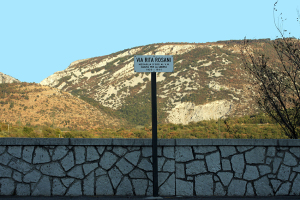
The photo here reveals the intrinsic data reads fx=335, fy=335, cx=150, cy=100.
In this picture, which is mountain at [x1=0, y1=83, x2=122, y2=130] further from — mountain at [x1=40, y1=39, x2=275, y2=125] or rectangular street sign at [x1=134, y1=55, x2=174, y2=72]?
rectangular street sign at [x1=134, y1=55, x2=174, y2=72]

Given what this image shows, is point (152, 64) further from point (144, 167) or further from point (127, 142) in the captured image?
point (144, 167)

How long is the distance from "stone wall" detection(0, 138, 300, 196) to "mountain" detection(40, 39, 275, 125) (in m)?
47.7

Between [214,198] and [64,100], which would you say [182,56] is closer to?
[64,100]

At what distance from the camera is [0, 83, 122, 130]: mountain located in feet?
188

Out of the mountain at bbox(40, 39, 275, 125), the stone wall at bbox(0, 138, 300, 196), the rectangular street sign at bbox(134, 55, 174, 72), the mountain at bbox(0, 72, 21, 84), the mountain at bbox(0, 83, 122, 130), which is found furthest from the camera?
the mountain at bbox(0, 72, 21, 84)

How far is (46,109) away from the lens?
61.2 metres

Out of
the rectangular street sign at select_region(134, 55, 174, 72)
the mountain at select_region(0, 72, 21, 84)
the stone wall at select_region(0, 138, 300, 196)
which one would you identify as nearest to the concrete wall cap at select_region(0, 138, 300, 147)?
the stone wall at select_region(0, 138, 300, 196)

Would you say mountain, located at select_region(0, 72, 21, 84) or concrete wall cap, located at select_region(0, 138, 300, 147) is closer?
concrete wall cap, located at select_region(0, 138, 300, 147)

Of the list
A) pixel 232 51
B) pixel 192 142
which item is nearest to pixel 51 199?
pixel 192 142

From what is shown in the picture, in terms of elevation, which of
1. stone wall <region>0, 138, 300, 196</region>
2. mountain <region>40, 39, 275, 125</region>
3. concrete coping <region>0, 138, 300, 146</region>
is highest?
mountain <region>40, 39, 275, 125</region>

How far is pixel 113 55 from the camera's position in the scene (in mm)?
126812

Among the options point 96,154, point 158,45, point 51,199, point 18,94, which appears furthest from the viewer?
point 158,45

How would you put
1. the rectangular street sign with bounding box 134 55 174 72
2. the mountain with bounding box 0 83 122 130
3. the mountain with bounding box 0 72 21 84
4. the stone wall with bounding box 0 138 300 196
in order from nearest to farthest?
the rectangular street sign with bounding box 134 55 174 72 < the stone wall with bounding box 0 138 300 196 < the mountain with bounding box 0 83 122 130 < the mountain with bounding box 0 72 21 84

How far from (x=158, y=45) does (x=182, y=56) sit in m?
21.2
